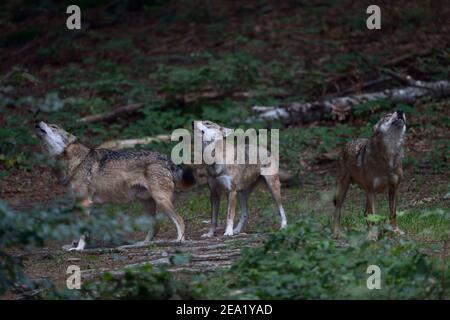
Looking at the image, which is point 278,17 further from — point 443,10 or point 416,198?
point 416,198

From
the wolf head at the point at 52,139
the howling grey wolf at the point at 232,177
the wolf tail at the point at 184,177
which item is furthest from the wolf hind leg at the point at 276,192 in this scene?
the wolf head at the point at 52,139

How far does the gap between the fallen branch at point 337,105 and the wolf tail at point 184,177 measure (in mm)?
7294

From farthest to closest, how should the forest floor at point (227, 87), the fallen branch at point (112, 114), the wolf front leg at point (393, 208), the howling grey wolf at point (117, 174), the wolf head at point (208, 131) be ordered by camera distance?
the fallen branch at point (112, 114) → the wolf head at point (208, 131) → the forest floor at point (227, 87) → the howling grey wolf at point (117, 174) → the wolf front leg at point (393, 208)

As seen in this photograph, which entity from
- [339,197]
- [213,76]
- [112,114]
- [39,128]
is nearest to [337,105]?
[213,76]

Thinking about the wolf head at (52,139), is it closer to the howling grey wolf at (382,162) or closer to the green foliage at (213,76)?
the howling grey wolf at (382,162)

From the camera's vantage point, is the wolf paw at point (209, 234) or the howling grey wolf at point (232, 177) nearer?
the wolf paw at point (209, 234)

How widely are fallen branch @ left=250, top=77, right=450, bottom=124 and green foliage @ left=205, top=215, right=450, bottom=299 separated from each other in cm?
1163

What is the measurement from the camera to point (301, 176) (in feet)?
62.2

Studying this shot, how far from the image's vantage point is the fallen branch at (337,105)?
72.5 feet

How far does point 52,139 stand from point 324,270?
6658mm

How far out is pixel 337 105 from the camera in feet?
72.7
